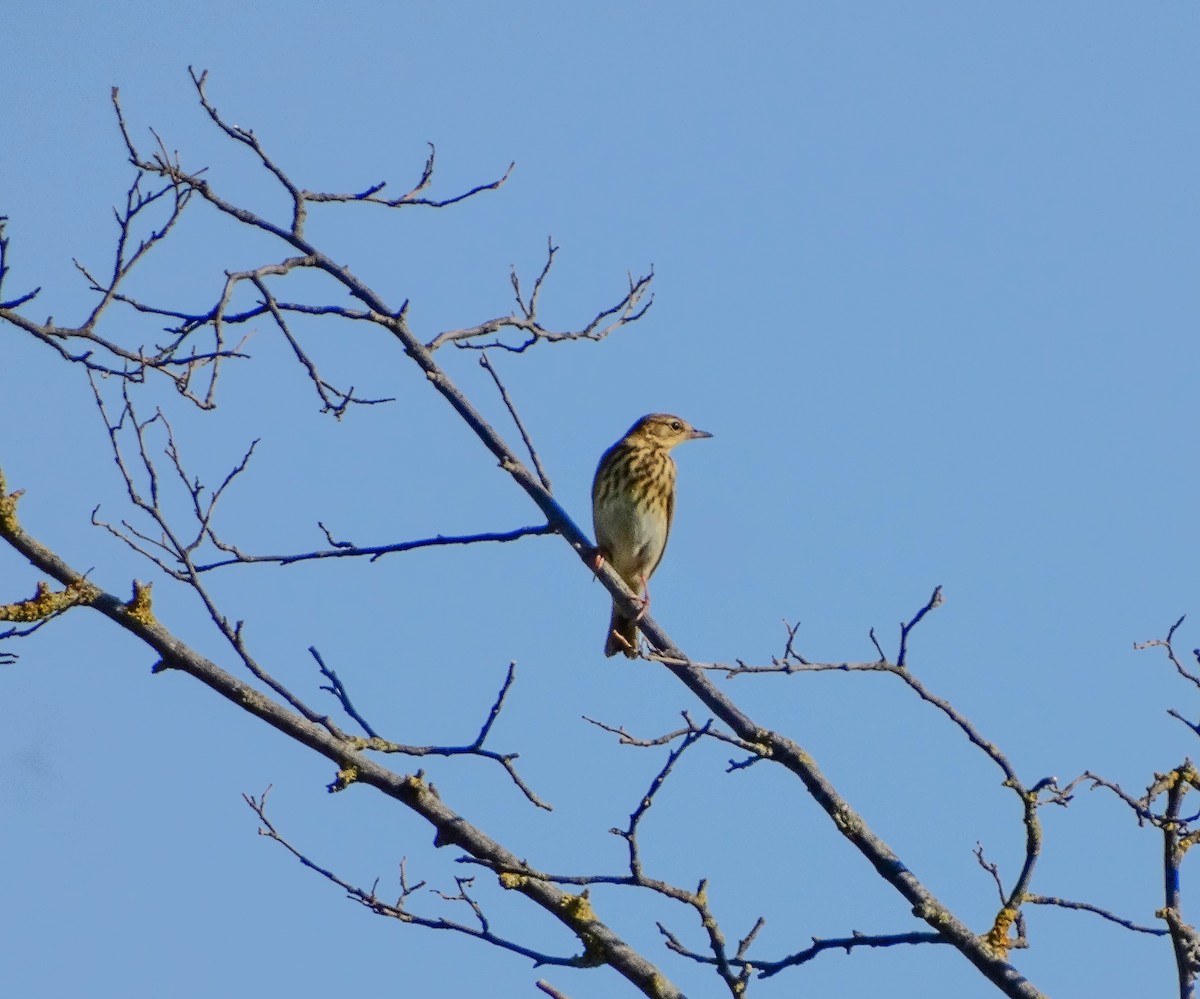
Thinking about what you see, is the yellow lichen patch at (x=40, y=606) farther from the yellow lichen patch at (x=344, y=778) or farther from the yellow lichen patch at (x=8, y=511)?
the yellow lichen patch at (x=344, y=778)

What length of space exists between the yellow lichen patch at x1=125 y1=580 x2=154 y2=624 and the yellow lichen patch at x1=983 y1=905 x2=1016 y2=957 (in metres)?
2.75

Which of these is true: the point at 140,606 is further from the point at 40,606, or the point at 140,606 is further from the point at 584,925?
the point at 584,925

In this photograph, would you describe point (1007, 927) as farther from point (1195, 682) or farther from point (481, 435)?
point (481, 435)

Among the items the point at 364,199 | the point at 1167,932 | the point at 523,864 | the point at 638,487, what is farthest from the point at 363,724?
the point at 638,487

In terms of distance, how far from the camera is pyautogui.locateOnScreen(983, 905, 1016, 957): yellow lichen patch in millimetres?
4754

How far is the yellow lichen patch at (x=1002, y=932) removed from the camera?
475 centimetres

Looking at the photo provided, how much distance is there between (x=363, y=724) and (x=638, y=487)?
4.49 m

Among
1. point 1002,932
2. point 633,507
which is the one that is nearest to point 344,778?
point 1002,932

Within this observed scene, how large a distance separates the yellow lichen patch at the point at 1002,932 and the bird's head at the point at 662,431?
204 inches

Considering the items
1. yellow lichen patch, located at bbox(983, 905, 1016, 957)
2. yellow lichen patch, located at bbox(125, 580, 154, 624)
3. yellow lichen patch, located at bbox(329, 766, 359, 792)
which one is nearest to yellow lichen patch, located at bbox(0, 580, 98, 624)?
yellow lichen patch, located at bbox(125, 580, 154, 624)

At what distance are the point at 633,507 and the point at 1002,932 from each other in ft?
15.7

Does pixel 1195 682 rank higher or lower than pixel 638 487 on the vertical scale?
lower

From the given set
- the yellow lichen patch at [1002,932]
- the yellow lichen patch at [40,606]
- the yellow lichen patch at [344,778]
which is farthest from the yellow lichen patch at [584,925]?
the yellow lichen patch at [40,606]

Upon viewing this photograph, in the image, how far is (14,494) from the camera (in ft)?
15.3
